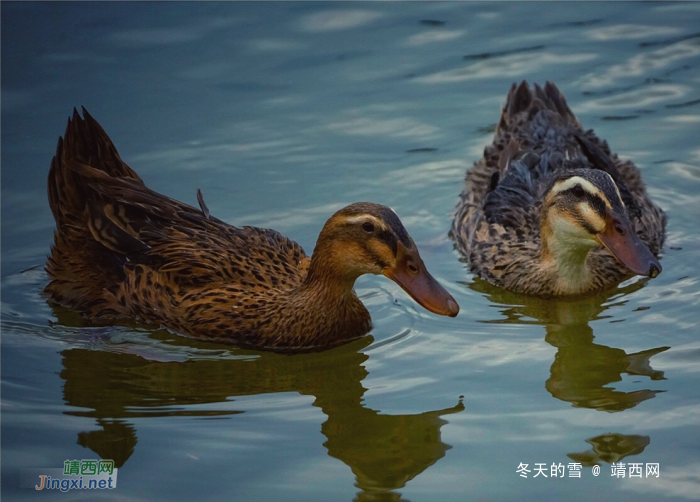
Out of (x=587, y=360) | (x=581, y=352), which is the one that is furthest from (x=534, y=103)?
(x=587, y=360)

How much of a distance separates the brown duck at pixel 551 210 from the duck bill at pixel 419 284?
1.69m

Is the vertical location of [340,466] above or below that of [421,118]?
below

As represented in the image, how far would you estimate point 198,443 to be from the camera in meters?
6.95

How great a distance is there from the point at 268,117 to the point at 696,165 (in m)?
4.42

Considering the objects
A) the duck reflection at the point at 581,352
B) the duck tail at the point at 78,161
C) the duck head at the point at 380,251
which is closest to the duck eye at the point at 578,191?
the duck reflection at the point at 581,352

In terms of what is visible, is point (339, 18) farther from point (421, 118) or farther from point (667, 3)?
point (667, 3)

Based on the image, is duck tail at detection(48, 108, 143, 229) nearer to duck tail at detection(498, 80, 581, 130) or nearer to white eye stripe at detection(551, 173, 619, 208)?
white eye stripe at detection(551, 173, 619, 208)

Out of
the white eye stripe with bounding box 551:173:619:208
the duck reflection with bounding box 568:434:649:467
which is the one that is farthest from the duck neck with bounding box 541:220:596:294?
the duck reflection with bounding box 568:434:649:467

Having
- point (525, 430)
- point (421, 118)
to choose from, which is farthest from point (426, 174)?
point (525, 430)

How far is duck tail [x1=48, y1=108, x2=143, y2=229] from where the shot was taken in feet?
29.1

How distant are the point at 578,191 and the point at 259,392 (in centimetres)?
306

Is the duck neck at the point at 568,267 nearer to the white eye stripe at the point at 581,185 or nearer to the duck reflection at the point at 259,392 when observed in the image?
the white eye stripe at the point at 581,185

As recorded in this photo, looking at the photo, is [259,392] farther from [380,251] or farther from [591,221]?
[591,221]

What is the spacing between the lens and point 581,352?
8.29m
